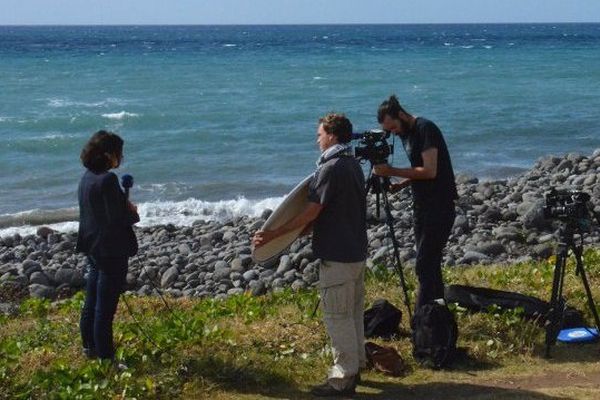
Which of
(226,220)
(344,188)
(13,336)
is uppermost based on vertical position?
(344,188)

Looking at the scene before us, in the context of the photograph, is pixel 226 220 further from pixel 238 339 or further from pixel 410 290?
pixel 238 339

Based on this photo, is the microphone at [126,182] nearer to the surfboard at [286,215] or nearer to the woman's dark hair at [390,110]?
the surfboard at [286,215]

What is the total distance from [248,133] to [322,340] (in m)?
23.4

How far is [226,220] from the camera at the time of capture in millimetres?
18547

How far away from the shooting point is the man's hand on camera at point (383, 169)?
7.25 m

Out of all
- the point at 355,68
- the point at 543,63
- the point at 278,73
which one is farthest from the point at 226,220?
the point at 543,63

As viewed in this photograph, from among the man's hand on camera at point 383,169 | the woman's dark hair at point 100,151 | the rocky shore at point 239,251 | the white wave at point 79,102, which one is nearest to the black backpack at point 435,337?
the man's hand on camera at point 383,169

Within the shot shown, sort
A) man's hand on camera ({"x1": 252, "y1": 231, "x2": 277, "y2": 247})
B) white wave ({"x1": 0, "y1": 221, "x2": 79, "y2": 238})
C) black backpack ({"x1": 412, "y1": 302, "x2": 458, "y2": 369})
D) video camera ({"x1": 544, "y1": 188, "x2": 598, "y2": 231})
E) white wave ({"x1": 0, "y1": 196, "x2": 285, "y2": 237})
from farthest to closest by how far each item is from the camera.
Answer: white wave ({"x1": 0, "y1": 196, "x2": 285, "y2": 237})
white wave ({"x1": 0, "y1": 221, "x2": 79, "y2": 238})
black backpack ({"x1": 412, "y1": 302, "x2": 458, "y2": 369})
video camera ({"x1": 544, "y1": 188, "x2": 598, "y2": 231})
man's hand on camera ({"x1": 252, "y1": 231, "x2": 277, "y2": 247})

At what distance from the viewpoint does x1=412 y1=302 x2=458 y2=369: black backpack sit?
23.1 feet

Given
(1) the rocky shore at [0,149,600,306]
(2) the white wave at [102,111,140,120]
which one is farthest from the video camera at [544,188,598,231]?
(2) the white wave at [102,111,140,120]

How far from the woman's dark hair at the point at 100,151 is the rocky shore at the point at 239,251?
4.89 meters

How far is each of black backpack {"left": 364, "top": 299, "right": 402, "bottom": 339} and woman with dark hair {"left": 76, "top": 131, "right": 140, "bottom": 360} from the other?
6.75 ft

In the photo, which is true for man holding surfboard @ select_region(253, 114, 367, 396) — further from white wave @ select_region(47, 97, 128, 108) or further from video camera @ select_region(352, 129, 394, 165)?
white wave @ select_region(47, 97, 128, 108)

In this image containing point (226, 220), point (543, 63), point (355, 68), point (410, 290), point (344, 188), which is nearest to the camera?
point (344, 188)
